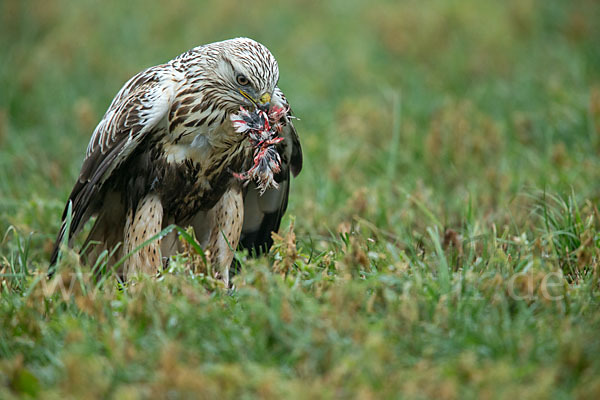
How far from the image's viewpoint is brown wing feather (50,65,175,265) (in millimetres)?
4270

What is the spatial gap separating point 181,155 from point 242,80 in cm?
57

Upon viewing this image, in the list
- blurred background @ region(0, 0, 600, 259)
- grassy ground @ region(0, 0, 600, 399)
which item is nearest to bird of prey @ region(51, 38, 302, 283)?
grassy ground @ region(0, 0, 600, 399)

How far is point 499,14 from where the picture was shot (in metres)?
10.5

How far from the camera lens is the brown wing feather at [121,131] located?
14.0 ft

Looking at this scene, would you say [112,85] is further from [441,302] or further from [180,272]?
[441,302]

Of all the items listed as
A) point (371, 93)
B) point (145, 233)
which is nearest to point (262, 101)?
point (145, 233)

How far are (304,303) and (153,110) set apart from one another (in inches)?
63.5

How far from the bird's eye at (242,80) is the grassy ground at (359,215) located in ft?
3.27

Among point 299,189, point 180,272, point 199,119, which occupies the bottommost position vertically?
point 299,189

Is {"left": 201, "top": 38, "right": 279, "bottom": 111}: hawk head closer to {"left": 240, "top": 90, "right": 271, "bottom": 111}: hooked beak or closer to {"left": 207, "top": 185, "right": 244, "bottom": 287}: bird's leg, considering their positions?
{"left": 240, "top": 90, "right": 271, "bottom": 111}: hooked beak

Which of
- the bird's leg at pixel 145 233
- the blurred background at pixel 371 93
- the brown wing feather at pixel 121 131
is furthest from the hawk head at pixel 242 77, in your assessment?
the blurred background at pixel 371 93

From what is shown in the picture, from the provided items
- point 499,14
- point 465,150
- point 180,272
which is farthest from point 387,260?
point 499,14

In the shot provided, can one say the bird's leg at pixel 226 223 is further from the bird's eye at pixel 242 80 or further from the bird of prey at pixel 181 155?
the bird's eye at pixel 242 80

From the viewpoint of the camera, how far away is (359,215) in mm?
5363
